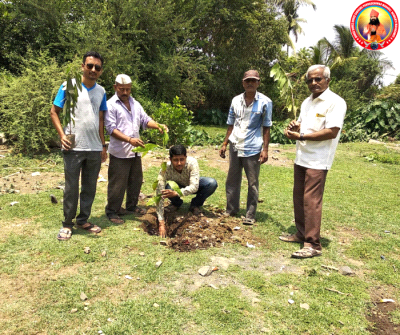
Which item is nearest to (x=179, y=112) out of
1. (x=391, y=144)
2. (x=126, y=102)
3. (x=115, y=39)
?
(x=126, y=102)

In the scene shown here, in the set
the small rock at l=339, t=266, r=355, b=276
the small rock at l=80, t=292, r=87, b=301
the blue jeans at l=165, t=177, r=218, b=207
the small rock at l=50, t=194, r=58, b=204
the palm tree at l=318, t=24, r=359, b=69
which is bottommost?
the small rock at l=50, t=194, r=58, b=204

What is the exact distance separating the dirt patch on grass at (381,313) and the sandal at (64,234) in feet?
10.5

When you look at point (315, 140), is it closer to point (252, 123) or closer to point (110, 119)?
point (252, 123)

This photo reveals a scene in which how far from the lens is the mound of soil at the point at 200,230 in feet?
14.0

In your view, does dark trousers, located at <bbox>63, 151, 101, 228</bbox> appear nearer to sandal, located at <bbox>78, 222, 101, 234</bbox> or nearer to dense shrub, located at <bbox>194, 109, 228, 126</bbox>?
sandal, located at <bbox>78, 222, 101, 234</bbox>

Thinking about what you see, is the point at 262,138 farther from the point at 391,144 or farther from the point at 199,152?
the point at 391,144

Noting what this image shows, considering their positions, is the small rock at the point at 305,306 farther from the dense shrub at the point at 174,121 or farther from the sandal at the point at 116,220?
the dense shrub at the point at 174,121

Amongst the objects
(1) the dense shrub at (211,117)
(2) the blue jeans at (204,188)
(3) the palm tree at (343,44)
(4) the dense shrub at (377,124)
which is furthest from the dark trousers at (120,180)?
(3) the palm tree at (343,44)

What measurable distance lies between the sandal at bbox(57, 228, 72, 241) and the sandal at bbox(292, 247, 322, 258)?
2607 millimetres

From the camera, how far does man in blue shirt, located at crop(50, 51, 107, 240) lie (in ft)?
13.0

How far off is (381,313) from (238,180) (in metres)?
2.50

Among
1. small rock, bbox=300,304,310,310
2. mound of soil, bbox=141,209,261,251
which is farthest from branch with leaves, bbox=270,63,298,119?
small rock, bbox=300,304,310,310

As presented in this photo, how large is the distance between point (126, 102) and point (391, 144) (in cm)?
1224

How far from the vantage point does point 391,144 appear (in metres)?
13.6
